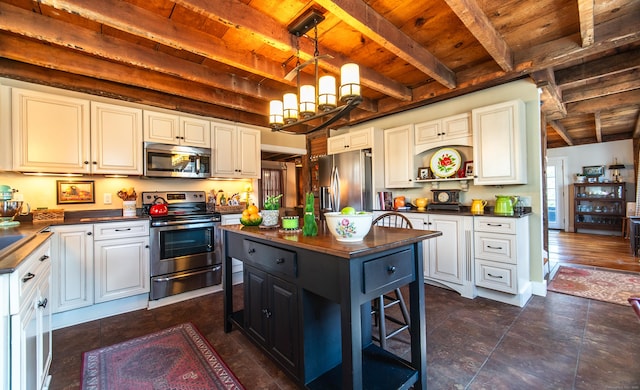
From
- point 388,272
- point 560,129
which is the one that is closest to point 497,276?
point 388,272

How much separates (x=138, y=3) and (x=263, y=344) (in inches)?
98.7

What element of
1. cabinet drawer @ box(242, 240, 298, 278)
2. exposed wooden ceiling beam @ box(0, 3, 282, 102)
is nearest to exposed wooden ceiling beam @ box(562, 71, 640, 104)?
exposed wooden ceiling beam @ box(0, 3, 282, 102)

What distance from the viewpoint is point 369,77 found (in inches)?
118

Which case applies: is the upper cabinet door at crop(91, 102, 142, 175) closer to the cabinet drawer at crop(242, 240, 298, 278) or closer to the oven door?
the oven door

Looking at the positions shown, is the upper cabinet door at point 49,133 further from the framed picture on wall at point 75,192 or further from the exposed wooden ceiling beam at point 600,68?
the exposed wooden ceiling beam at point 600,68

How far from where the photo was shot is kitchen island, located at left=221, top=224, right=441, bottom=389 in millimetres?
1236

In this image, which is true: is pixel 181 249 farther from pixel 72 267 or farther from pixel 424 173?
pixel 424 173

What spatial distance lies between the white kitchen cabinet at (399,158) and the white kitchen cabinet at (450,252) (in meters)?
0.69

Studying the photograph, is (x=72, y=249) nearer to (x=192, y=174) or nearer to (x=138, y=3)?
(x=192, y=174)

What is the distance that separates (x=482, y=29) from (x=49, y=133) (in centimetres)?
392

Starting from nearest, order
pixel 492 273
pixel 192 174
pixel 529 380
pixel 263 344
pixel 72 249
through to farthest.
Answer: pixel 529 380
pixel 263 344
pixel 72 249
pixel 492 273
pixel 192 174

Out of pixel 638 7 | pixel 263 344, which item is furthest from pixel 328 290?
pixel 638 7

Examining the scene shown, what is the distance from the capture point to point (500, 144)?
2973 mm

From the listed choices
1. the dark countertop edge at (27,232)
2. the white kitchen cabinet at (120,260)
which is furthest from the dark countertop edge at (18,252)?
the white kitchen cabinet at (120,260)
